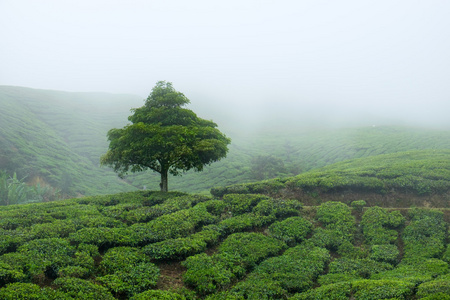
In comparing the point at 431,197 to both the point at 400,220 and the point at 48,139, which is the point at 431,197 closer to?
the point at 400,220

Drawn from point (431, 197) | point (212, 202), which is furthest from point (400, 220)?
point (212, 202)

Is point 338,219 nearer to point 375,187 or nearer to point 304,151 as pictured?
point 375,187

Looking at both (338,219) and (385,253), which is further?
(338,219)

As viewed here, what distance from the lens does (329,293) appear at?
34.2 feet

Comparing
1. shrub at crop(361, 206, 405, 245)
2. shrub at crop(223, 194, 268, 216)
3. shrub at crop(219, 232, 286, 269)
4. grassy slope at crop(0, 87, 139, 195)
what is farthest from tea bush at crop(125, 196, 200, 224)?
grassy slope at crop(0, 87, 139, 195)

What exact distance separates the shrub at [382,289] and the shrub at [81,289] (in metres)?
8.09

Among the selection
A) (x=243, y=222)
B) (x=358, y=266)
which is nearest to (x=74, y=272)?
(x=243, y=222)

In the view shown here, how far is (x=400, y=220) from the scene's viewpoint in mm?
16625

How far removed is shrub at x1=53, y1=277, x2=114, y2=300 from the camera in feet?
30.2

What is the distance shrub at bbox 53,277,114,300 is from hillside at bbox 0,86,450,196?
31911 mm

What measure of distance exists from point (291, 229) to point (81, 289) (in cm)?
1028

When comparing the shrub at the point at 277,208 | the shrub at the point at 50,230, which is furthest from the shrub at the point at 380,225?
the shrub at the point at 50,230

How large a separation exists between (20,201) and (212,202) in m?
26.3

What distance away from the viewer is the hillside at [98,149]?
46656 millimetres
